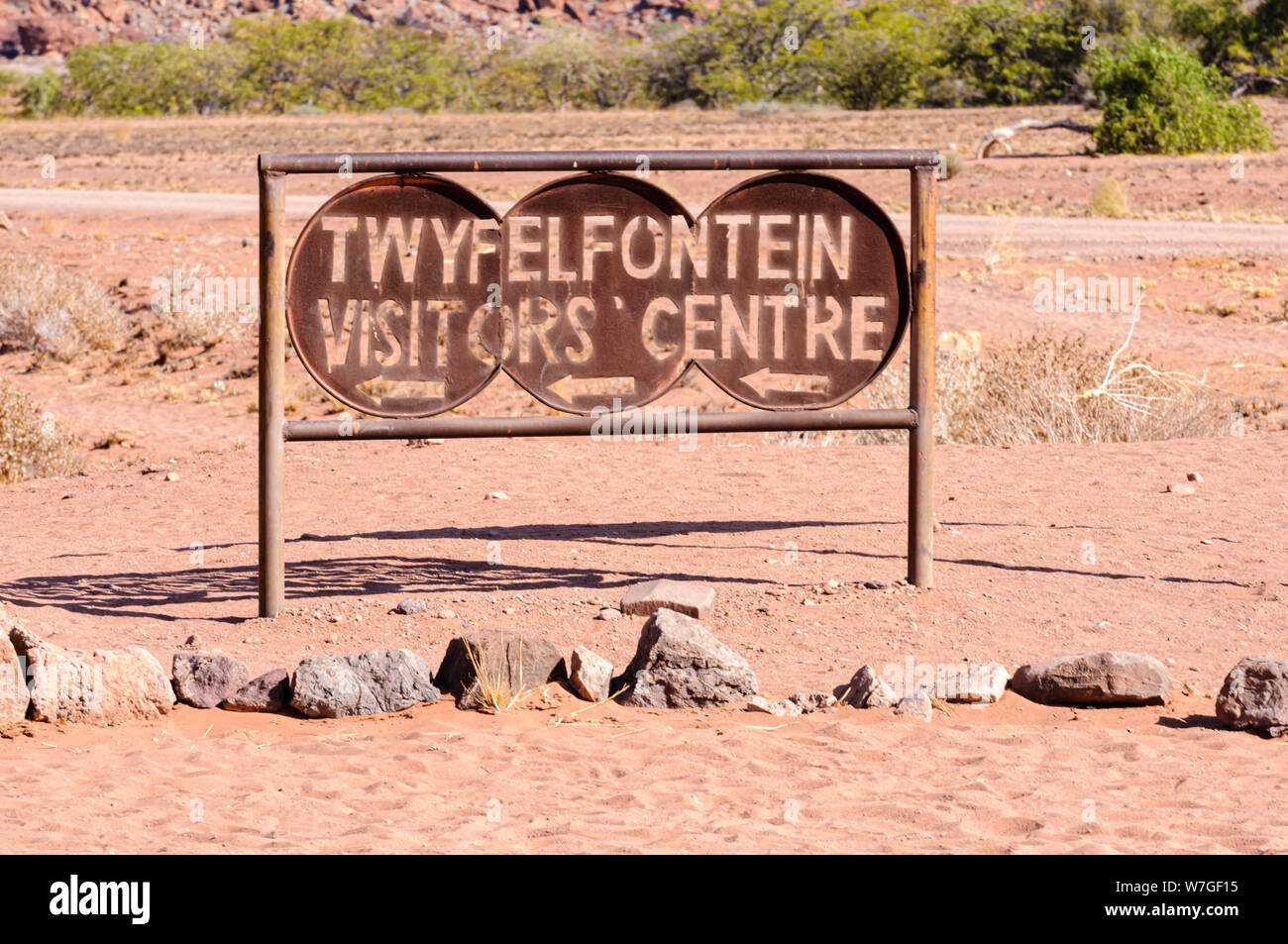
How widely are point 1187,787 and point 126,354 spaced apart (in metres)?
13.8

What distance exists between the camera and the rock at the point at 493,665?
228 inches

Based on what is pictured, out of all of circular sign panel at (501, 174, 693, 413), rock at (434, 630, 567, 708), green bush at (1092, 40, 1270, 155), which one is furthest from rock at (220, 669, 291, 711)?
green bush at (1092, 40, 1270, 155)

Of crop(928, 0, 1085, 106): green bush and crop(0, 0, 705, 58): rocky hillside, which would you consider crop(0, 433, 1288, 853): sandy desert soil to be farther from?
crop(0, 0, 705, 58): rocky hillside

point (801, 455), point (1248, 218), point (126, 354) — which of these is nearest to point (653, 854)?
point (801, 455)

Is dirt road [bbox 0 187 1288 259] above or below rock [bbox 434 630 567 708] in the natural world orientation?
above

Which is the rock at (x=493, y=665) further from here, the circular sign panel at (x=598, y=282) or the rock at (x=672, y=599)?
the circular sign panel at (x=598, y=282)

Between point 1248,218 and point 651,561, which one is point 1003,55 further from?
point 651,561

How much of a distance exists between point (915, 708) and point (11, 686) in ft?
10.8

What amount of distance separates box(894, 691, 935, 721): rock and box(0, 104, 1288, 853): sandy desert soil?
0.06 m

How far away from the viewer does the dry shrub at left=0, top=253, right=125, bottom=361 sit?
16.5 m

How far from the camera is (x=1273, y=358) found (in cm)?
1362

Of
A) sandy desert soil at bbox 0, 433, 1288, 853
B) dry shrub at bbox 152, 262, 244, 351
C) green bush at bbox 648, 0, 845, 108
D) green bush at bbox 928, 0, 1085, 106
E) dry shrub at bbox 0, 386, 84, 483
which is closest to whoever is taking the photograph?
sandy desert soil at bbox 0, 433, 1288, 853

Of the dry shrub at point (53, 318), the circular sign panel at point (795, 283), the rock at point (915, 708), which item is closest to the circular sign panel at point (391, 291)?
the circular sign panel at point (795, 283)

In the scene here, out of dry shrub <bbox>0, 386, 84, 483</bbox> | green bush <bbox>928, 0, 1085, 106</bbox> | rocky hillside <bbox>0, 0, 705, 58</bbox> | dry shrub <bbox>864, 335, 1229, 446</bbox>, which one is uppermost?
rocky hillside <bbox>0, 0, 705, 58</bbox>
